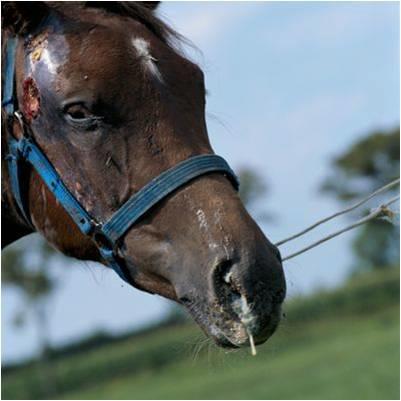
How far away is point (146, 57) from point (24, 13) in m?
0.54

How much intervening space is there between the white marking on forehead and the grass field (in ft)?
32.0

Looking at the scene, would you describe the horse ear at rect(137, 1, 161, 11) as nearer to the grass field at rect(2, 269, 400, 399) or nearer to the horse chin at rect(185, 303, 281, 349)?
the horse chin at rect(185, 303, 281, 349)

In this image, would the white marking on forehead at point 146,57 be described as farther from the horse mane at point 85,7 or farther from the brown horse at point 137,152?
the horse mane at point 85,7

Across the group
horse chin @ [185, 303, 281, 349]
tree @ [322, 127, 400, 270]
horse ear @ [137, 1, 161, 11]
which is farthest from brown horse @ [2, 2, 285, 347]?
tree @ [322, 127, 400, 270]

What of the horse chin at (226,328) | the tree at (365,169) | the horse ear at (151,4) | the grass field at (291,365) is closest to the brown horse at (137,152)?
the horse chin at (226,328)

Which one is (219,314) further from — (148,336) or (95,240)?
(148,336)

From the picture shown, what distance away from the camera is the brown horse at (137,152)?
3.17 meters

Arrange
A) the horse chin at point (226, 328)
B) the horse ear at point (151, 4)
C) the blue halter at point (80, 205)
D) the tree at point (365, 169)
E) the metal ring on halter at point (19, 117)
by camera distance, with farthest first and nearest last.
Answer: the tree at point (365, 169) → the horse ear at point (151, 4) → the metal ring on halter at point (19, 117) → the blue halter at point (80, 205) → the horse chin at point (226, 328)

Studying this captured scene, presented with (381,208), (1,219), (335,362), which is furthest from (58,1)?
(335,362)

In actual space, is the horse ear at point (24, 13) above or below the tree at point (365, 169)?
above

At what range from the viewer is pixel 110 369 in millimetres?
40219

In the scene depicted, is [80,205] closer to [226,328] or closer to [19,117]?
[19,117]

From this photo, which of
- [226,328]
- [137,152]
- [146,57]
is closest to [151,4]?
[146,57]

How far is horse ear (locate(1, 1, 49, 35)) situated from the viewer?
12.2 ft
